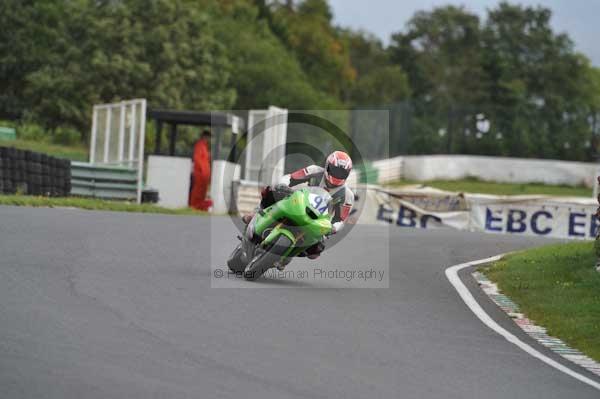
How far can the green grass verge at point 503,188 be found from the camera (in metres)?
43.7

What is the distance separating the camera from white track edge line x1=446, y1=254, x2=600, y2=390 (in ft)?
27.8

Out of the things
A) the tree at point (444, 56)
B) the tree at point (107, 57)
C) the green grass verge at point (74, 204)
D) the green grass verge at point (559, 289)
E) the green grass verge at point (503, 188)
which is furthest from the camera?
the tree at point (444, 56)

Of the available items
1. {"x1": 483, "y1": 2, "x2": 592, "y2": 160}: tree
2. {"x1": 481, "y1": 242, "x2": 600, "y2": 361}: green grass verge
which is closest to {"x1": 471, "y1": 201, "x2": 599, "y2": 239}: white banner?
{"x1": 481, "y1": 242, "x2": 600, "y2": 361}: green grass verge

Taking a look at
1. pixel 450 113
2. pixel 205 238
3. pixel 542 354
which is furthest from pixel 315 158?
pixel 542 354

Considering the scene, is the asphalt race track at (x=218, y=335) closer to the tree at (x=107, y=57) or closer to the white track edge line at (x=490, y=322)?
the white track edge line at (x=490, y=322)

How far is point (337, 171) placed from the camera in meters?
11.6

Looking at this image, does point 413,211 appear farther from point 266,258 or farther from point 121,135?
point 266,258

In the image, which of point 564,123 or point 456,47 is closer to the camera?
point 564,123

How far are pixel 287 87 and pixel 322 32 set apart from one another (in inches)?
1088

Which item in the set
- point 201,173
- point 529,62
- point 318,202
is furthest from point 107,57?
point 529,62

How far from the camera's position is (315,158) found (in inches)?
1688

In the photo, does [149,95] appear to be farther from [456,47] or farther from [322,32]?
[456,47]

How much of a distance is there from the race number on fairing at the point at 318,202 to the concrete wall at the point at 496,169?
36787mm

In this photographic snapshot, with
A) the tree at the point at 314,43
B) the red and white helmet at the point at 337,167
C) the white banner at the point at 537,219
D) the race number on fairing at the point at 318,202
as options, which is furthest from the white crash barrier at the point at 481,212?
the tree at the point at 314,43
